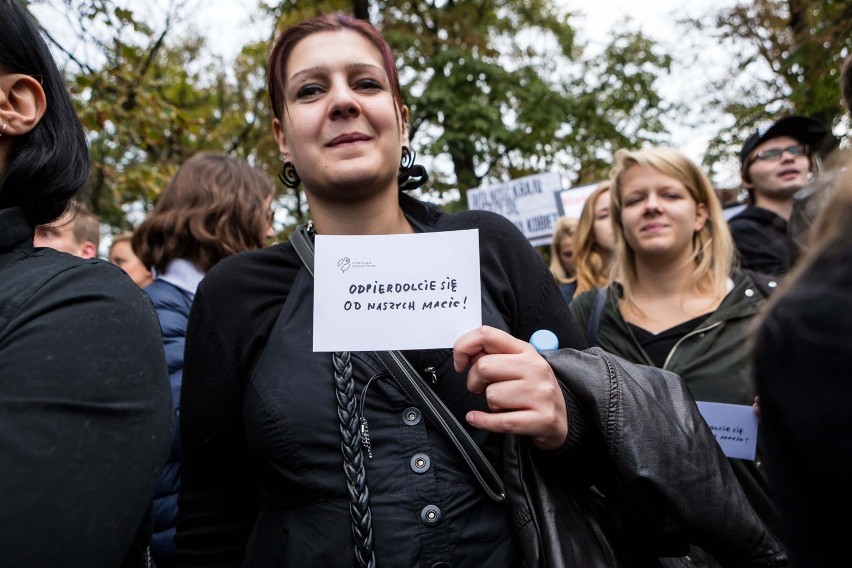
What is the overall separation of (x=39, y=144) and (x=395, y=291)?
681mm

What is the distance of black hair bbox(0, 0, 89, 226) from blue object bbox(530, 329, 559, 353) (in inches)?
36.4

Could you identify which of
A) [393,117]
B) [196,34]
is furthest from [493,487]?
[196,34]

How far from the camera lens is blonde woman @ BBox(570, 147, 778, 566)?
2.60 meters

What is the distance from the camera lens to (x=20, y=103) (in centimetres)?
123

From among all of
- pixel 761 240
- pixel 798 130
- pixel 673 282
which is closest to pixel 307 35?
pixel 673 282

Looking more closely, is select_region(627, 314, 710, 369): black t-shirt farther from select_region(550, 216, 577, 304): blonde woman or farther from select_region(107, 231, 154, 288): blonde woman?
select_region(107, 231, 154, 288): blonde woman

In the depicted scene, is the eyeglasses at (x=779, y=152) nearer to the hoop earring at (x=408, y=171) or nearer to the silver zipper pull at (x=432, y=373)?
the hoop earring at (x=408, y=171)

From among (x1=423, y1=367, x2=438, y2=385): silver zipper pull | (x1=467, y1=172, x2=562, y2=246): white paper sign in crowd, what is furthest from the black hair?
(x1=467, y1=172, x2=562, y2=246): white paper sign in crowd

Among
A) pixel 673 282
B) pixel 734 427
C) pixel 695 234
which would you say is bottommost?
pixel 734 427

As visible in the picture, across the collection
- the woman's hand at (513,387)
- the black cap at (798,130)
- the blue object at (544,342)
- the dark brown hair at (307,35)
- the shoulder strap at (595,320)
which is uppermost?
the black cap at (798,130)

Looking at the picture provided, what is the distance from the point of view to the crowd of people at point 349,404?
75cm

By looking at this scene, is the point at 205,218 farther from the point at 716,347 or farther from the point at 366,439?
the point at 716,347

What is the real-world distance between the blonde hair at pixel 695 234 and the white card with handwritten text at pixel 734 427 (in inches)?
22.7

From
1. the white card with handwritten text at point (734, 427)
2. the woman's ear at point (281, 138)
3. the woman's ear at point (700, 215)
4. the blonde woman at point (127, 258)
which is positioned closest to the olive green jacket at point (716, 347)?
the white card with handwritten text at point (734, 427)
